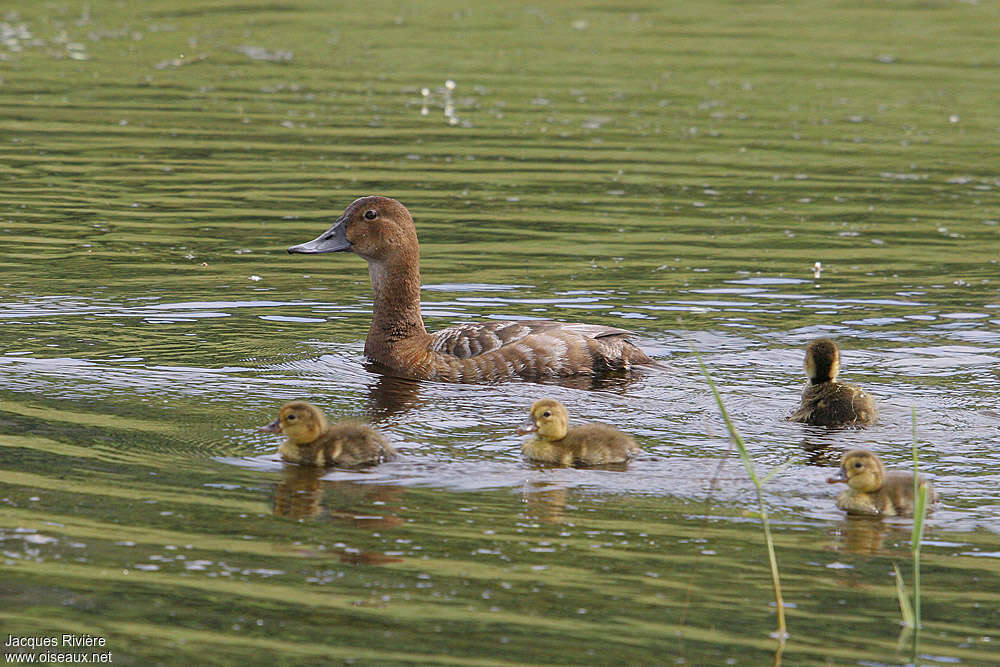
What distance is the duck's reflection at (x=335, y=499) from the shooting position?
7180mm

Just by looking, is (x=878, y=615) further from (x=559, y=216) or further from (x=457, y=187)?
(x=457, y=187)

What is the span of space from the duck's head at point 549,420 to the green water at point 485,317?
9.8 inches

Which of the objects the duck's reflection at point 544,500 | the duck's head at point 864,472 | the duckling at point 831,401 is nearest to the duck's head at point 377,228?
the duckling at point 831,401

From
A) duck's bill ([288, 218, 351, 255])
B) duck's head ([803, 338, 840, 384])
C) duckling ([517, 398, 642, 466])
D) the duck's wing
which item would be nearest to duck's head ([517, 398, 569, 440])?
A: duckling ([517, 398, 642, 466])

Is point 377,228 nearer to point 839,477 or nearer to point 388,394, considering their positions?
point 388,394

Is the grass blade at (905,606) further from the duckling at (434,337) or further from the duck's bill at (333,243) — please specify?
the duck's bill at (333,243)

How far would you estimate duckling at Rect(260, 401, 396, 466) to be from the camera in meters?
7.99

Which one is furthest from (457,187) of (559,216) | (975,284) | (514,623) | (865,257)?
(514,623)

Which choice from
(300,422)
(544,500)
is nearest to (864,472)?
(544,500)

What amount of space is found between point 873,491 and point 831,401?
55.5 inches

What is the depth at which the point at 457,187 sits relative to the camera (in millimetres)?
16344

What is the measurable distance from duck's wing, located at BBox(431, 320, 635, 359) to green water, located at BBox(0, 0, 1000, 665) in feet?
1.15

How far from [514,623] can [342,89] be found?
16490mm

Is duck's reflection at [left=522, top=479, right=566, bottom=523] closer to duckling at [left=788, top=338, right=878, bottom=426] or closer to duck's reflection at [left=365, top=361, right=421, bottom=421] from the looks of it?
duck's reflection at [left=365, top=361, right=421, bottom=421]
